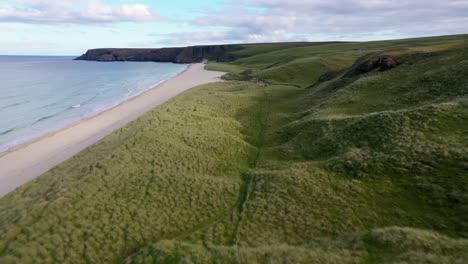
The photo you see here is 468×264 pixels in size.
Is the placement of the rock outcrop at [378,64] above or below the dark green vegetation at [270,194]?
above

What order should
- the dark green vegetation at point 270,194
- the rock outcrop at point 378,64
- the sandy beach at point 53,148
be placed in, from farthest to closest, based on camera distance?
the rock outcrop at point 378,64 → the sandy beach at point 53,148 → the dark green vegetation at point 270,194

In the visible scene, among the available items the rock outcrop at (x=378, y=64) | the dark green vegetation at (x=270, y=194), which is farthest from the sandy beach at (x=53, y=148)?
the rock outcrop at (x=378, y=64)

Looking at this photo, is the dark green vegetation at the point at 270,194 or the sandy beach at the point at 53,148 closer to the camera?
the dark green vegetation at the point at 270,194

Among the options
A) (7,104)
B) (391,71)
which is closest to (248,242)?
(391,71)

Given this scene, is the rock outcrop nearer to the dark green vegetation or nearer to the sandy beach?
the dark green vegetation

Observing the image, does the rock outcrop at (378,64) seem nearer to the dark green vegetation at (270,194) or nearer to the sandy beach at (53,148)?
the dark green vegetation at (270,194)

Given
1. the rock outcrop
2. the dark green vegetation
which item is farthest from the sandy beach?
the rock outcrop

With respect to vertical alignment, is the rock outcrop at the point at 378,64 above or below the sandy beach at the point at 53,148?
above

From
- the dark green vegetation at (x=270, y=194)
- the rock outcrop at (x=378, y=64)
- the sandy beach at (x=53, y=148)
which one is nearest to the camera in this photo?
the dark green vegetation at (x=270, y=194)

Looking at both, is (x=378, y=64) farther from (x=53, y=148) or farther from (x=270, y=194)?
(x=53, y=148)
